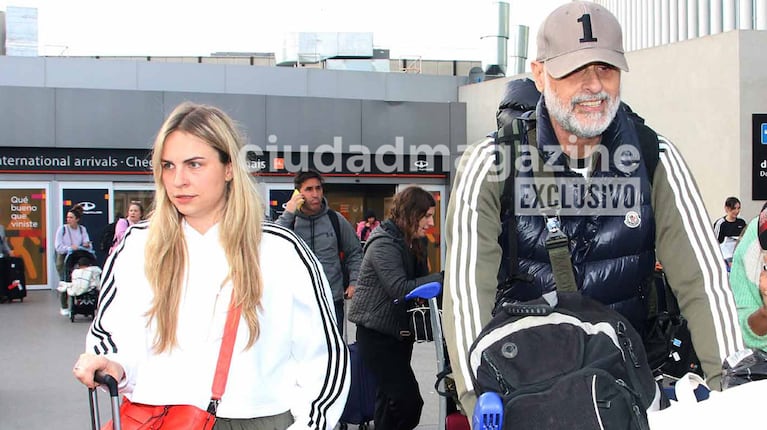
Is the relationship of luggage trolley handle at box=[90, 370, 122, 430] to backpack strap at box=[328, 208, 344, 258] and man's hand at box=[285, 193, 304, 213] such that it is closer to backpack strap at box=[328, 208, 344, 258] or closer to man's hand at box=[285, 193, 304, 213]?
man's hand at box=[285, 193, 304, 213]

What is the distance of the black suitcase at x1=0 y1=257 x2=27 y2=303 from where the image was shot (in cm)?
1739

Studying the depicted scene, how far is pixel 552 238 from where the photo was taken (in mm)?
2311

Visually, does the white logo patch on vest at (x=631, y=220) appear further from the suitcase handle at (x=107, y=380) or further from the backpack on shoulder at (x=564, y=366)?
the suitcase handle at (x=107, y=380)

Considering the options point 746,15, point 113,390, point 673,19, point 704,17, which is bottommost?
point 113,390

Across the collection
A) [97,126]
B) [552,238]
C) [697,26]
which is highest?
[697,26]

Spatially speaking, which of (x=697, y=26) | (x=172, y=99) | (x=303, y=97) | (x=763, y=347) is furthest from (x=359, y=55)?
(x=697, y=26)

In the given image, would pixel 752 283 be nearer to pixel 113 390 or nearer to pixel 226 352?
pixel 226 352

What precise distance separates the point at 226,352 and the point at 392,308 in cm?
366

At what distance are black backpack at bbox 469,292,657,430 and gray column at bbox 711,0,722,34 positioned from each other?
5456 centimetres

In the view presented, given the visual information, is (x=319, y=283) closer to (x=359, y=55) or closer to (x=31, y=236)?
(x=31, y=236)

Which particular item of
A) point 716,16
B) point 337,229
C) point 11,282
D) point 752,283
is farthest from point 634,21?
point 752,283

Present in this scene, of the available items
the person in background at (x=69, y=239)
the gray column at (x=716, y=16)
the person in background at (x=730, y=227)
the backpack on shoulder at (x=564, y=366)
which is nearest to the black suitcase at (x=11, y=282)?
the person in background at (x=69, y=239)

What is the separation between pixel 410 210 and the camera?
20.7 feet

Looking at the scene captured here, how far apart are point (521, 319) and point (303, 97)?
793 inches
